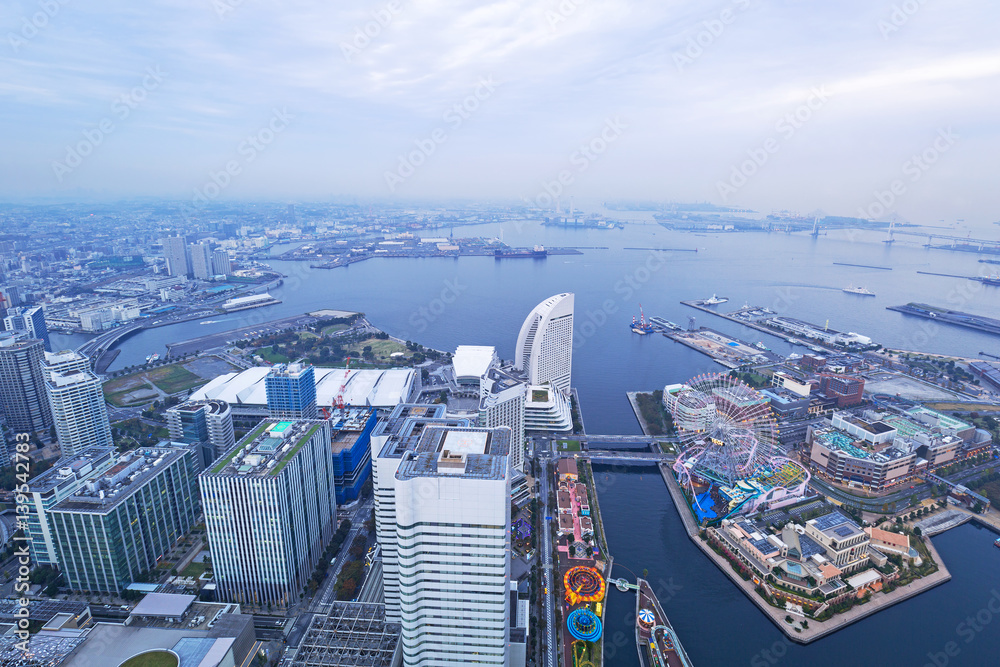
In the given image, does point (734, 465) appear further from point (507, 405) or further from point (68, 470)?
point (68, 470)

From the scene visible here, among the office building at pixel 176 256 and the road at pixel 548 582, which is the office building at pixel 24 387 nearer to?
the road at pixel 548 582

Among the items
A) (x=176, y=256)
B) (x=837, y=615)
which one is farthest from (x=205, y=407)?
(x=176, y=256)

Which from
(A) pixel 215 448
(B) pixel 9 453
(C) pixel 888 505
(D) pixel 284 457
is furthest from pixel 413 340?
(C) pixel 888 505

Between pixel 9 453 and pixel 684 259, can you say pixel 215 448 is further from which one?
pixel 684 259

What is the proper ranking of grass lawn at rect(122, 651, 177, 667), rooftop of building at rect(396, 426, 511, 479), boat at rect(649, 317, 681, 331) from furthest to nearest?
boat at rect(649, 317, 681, 331) < grass lawn at rect(122, 651, 177, 667) < rooftop of building at rect(396, 426, 511, 479)

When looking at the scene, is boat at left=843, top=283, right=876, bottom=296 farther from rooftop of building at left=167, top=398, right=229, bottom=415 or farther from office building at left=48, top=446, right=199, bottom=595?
office building at left=48, top=446, right=199, bottom=595

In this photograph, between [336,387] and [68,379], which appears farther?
[336,387]

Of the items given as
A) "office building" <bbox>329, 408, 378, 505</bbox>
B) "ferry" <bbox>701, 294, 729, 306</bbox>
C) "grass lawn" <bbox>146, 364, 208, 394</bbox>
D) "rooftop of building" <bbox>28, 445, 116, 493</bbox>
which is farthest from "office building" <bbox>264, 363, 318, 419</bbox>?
"ferry" <bbox>701, 294, 729, 306</bbox>
